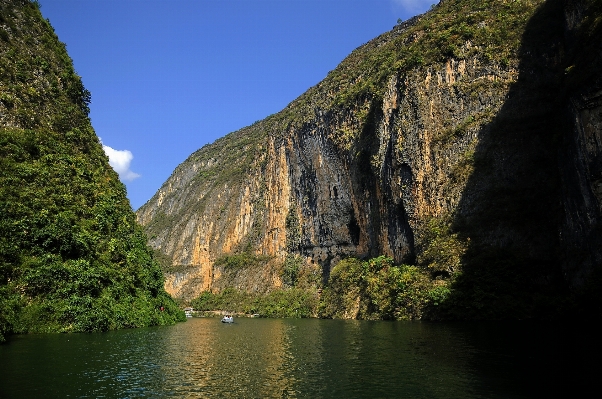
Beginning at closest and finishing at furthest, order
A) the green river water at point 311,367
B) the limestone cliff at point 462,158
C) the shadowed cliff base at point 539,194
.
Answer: the green river water at point 311,367 < the shadowed cliff base at point 539,194 < the limestone cliff at point 462,158

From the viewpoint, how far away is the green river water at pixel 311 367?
47.3ft

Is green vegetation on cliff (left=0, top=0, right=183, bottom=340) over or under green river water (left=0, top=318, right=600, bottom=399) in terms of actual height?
over

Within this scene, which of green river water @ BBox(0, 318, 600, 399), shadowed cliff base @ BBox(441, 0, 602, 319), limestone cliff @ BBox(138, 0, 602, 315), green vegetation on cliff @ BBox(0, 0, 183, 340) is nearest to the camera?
green river water @ BBox(0, 318, 600, 399)

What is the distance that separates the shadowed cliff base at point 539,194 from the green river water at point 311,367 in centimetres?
855

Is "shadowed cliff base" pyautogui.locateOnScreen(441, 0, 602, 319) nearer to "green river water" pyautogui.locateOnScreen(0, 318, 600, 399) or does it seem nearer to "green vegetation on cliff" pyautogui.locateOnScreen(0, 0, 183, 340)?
"green river water" pyautogui.locateOnScreen(0, 318, 600, 399)

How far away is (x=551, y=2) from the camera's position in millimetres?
53438

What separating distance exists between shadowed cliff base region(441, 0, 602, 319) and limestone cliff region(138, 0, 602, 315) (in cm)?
13

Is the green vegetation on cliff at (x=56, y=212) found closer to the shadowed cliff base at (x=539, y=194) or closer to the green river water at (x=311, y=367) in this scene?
the green river water at (x=311, y=367)

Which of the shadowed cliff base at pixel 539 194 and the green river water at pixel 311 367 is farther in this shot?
the shadowed cliff base at pixel 539 194

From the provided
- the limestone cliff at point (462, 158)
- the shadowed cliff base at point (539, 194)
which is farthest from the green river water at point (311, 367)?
the limestone cliff at point (462, 158)

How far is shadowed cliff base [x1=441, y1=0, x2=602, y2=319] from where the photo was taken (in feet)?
103

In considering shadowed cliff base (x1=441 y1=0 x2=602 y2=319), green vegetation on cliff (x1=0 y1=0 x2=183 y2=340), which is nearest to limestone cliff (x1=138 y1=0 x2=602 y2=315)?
shadowed cliff base (x1=441 y1=0 x2=602 y2=319)

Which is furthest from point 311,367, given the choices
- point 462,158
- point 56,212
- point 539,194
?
point 462,158

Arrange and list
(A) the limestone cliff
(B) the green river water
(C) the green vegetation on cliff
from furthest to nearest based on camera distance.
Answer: (A) the limestone cliff < (C) the green vegetation on cliff < (B) the green river water
